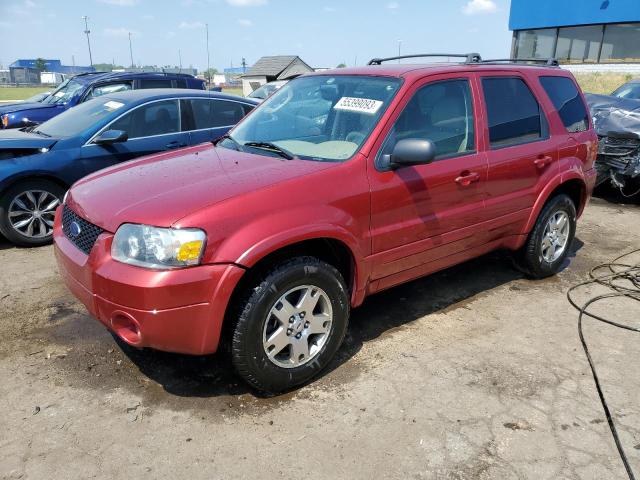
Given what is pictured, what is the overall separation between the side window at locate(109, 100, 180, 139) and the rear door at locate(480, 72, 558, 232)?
3.79 meters

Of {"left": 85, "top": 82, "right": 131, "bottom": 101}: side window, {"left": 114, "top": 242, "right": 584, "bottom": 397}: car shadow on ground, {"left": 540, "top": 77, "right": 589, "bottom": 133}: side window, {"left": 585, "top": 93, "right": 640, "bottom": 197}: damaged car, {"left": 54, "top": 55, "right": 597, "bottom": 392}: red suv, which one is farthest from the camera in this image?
{"left": 85, "top": 82, "right": 131, "bottom": 101}: side window

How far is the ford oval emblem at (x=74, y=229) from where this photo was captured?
3071 millimetres

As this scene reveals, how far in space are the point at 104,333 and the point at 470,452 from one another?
257 cm

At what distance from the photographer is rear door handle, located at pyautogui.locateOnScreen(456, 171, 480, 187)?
3.66m

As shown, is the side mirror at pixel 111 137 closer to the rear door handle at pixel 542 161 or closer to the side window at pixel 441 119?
the side window at pixel 441 119

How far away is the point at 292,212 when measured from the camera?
2.85m

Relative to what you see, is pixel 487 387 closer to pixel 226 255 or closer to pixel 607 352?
pixel 607 352

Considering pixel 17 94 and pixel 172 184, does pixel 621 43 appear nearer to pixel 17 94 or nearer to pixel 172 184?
pixel 172 184

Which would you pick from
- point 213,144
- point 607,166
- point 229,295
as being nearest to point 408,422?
point 229,295

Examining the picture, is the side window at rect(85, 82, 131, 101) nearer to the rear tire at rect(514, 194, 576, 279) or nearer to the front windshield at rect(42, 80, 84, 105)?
the front windshield at rect(42, 80, 84, 105)

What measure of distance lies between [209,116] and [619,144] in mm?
5677

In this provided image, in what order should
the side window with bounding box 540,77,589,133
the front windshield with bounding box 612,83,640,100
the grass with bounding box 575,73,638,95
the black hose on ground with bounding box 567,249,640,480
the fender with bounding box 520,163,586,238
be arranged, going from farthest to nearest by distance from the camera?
the grass with bounding box 575,73,638,95
the front windshield with bounding box 612,83,640,100
the side window with bounding box 540,77,589,133
the fender with bounding box 520,163,586,238
the black hose on ground with bounding box 567,249,640,480

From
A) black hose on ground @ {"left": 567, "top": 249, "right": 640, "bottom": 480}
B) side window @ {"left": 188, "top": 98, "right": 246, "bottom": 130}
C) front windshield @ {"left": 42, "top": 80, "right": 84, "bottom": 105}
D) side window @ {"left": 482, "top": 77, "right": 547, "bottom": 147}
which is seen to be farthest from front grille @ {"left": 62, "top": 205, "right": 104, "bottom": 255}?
front windshield @ {"left": 42, "top": 80, "right": 84, "bottom": 105}

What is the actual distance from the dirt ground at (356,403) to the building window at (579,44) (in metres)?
30.8
